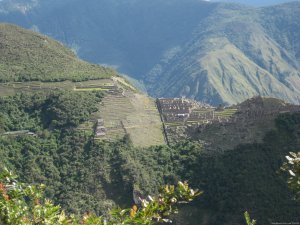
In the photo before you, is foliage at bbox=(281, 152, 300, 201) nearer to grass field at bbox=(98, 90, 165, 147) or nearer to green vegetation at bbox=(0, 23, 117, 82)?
grass field at bbox=(98, 90, 165, 147)

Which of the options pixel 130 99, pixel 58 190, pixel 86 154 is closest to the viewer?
pixel 58 190

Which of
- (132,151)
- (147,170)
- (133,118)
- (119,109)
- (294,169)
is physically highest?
(119,109)

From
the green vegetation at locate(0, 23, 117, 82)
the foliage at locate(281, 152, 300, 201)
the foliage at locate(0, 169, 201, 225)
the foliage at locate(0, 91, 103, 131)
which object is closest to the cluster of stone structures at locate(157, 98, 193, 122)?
the foliage at locate(0, 91, 103, 131)

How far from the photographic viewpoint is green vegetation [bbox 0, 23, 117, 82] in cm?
9012

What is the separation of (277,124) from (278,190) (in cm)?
1161

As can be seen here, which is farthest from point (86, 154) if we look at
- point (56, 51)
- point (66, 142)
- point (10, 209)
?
point (10, 209)

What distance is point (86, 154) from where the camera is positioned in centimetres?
6881

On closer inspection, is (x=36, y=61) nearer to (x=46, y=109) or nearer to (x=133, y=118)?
(x=46, y=109)

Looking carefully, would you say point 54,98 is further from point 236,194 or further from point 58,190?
point 236,194

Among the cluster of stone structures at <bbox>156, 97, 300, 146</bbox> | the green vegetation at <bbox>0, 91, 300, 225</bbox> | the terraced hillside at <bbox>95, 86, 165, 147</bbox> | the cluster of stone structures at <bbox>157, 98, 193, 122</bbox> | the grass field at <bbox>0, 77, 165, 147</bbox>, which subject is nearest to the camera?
the green vegetation at <bbox>0, 91, 300, 225</bbox>

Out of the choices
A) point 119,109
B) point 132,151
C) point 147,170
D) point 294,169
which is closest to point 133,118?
point 119,109

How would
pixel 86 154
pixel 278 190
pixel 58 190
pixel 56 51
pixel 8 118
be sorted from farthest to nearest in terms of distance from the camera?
pixel 56 51 → pixel 8 118 → pixel 86 154 → pixel 58 190 → pixel 278 190

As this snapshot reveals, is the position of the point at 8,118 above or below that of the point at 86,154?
above

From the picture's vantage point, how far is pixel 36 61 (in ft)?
323
